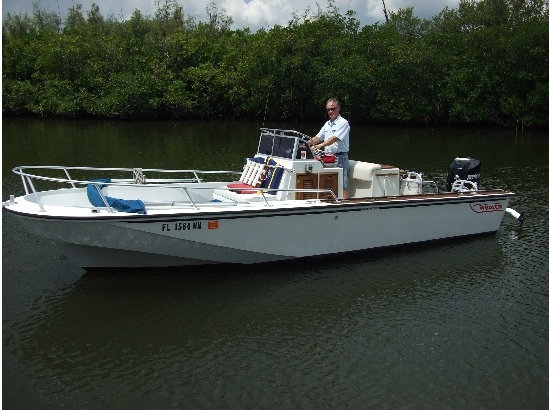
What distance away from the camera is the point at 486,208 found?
12.9m

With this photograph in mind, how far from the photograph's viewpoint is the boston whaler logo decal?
1270cm

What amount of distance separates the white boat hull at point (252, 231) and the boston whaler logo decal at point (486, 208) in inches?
8.0

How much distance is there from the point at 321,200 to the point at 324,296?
1.93 meters

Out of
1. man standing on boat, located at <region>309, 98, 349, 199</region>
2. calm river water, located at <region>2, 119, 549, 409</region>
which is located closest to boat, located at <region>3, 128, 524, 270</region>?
man standing on boat, located at <region>309, 98, 349, 199</region>

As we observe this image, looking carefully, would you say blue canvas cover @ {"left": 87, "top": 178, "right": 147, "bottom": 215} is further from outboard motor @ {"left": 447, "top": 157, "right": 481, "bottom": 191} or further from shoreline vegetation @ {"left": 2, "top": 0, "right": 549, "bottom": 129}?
shoreline vegetation @ {"left": 2, "top": 0, "right": 549, "bottom": 129}

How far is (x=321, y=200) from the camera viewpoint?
1091 cm

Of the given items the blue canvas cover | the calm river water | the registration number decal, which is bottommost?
the calm river water

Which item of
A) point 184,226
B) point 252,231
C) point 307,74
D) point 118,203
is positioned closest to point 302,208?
point 252,231

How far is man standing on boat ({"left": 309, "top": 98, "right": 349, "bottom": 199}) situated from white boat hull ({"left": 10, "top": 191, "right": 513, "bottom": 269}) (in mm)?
896

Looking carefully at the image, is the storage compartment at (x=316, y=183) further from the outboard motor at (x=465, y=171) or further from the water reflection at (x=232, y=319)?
the outboard motor at (x=465, y=171)

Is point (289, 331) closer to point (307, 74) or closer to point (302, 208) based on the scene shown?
point (302, 208)

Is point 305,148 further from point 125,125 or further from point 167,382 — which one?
point 125,125

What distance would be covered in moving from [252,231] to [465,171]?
5545 millimetres

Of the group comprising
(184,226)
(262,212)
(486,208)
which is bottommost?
(486,208)
